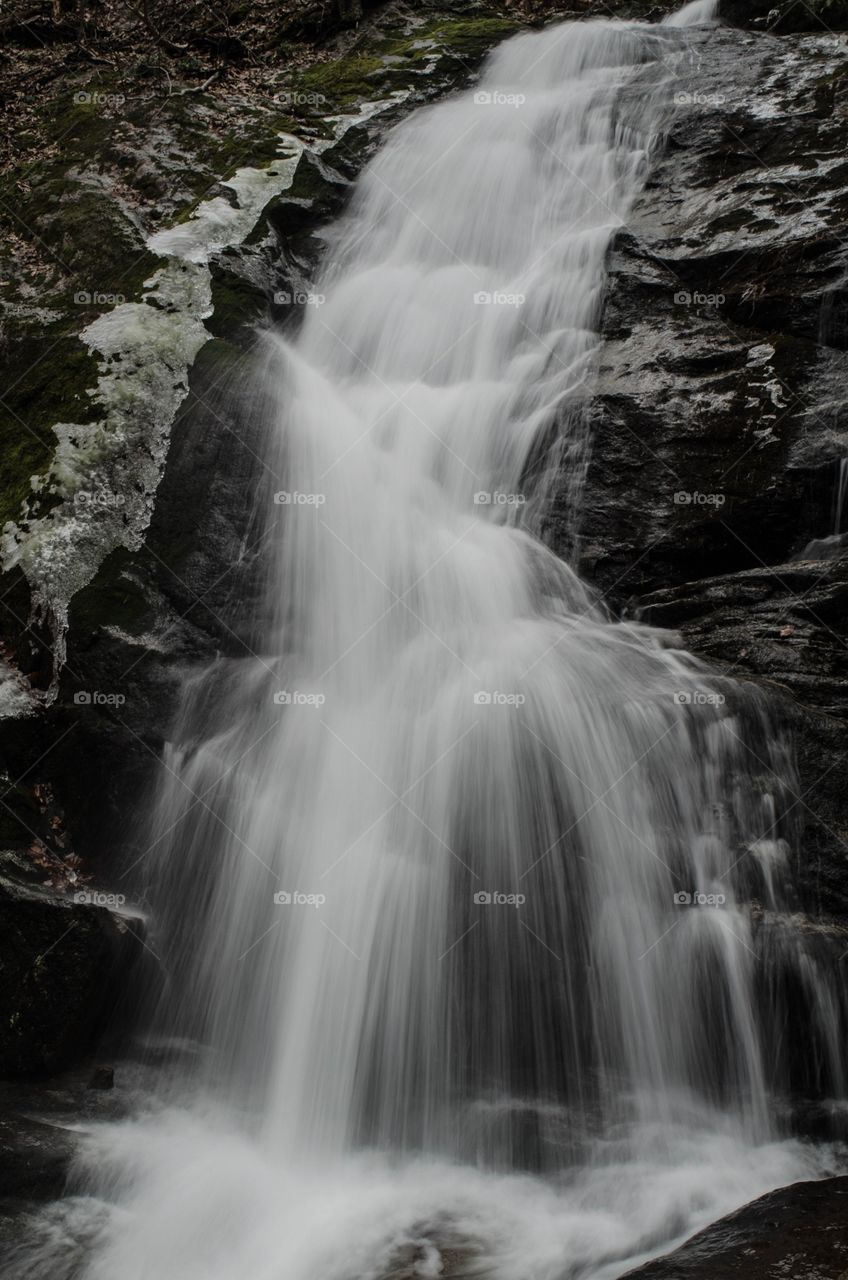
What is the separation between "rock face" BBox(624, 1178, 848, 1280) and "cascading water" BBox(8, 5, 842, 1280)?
233mm

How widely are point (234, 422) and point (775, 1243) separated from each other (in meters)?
5.23

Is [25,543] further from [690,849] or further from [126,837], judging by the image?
[690,849]

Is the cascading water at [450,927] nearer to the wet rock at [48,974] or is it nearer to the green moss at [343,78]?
the wet rock at [48,974]

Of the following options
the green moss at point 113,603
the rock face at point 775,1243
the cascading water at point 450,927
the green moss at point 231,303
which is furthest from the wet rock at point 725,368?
the rock face at point 775,1243

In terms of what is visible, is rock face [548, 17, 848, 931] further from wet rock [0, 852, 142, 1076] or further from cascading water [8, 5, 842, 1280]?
wet rock [0, 852, 142, 1076]

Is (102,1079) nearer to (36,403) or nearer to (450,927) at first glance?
(450,927)

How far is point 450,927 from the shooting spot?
4316 mm

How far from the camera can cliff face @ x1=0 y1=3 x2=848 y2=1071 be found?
4.75 meters

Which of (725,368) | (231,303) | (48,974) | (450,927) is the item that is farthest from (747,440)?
(48,974)

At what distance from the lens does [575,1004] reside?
165 inches

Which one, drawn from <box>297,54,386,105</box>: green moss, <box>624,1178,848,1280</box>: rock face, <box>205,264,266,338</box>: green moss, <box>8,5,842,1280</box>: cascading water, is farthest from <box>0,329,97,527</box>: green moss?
<box>297,54,386,105</box>: green moss

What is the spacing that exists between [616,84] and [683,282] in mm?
3995

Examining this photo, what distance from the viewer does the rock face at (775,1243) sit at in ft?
9.43

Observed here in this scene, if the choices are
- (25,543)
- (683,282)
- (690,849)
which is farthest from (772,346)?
(25,543)
